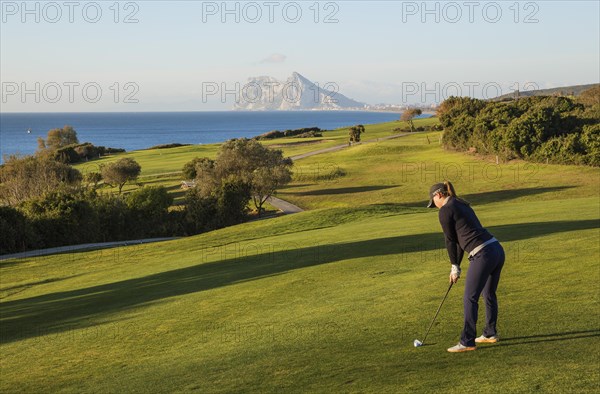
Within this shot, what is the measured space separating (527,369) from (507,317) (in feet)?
10.3

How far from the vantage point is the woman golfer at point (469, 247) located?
10.2m

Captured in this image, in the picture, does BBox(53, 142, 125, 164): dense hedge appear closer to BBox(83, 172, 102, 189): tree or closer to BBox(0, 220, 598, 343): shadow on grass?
BBox(83, 172, 102, 189): tree

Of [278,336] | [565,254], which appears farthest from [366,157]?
[278,336]

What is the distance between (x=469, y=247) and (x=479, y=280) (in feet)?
1.85

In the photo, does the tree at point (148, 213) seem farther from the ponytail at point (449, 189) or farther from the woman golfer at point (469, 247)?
the ponytail at point (449, 189)

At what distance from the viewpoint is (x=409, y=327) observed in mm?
12438

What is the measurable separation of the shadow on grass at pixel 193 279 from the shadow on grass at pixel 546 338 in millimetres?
11927

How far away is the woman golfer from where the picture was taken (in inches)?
402

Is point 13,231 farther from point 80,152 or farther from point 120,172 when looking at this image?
point 80,152

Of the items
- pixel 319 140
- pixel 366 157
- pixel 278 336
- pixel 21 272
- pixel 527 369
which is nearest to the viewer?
pixel 527 369

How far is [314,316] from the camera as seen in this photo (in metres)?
14.7

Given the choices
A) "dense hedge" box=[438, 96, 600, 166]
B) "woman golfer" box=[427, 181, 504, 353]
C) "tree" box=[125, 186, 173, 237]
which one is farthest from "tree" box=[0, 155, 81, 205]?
"woman golfer" box=[427, 181, 504, 353]

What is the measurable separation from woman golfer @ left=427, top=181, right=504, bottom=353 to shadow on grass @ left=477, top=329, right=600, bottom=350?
677 mm

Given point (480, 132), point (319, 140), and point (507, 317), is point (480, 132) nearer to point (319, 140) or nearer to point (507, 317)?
point (319, 140)
